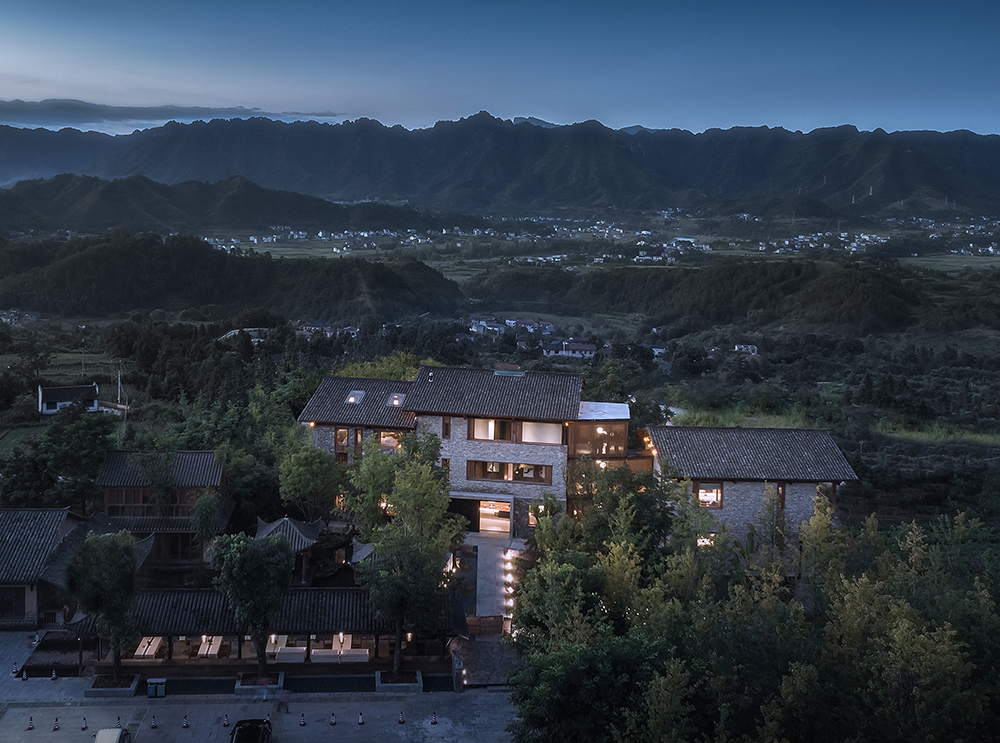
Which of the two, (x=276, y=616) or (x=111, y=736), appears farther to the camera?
(x=276, y=616)

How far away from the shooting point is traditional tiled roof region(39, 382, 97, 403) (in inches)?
1526

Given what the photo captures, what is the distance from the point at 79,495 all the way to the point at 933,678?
2224 cm

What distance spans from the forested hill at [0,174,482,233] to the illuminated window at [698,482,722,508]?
348 feet

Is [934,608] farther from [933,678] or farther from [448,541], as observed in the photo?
[448,541]

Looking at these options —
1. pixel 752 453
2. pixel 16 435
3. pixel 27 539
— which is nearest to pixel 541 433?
pixel 752 453

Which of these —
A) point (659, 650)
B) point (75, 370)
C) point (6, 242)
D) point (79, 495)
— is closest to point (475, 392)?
point (79, 495)

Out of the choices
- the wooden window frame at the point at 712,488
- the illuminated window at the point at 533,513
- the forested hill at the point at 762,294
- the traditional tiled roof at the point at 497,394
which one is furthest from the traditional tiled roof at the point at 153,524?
the forested hill at the point at 762,294

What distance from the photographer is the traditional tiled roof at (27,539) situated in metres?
22.2

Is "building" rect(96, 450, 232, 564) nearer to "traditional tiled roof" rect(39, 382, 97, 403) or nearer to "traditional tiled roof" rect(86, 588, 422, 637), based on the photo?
"traditional tiled roof" rect(86, 588, 422, 637)

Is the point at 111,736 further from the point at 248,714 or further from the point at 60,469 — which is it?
the point at 60,469

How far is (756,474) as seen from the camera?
2606 cm

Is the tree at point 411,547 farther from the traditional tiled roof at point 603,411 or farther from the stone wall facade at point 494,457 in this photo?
the traditional tiled roof at point 603,411

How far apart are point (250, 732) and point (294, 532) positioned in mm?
6951

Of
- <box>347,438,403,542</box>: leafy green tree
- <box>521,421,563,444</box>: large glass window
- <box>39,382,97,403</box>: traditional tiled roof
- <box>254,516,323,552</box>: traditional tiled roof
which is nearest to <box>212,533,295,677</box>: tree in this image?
<box>254,516,323,552</box>: traditional tiled roof
